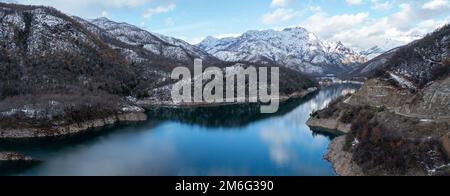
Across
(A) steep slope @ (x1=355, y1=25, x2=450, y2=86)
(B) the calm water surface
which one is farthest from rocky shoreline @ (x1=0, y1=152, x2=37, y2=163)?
(A) steep slope @ (x1=355, y1=25, x2=450, y2=86)

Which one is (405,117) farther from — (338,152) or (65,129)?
(65,129)

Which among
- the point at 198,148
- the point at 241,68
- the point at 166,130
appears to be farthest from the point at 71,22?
the point at 198,148

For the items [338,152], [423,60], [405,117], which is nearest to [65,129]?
[338,152]

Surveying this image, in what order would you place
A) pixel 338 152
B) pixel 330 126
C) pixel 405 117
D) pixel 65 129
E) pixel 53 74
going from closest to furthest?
pixel 405 117 → pixel 338 152 → pixel 65 129 → pixel 330 126 → pixel 53 74

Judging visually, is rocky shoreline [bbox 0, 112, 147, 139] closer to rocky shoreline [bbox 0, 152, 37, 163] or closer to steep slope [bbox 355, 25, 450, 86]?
rocky shoreline [bbox 0, 152, 37, 163]

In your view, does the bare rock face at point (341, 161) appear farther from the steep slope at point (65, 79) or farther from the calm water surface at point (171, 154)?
the steep slope at point (65, 79)
